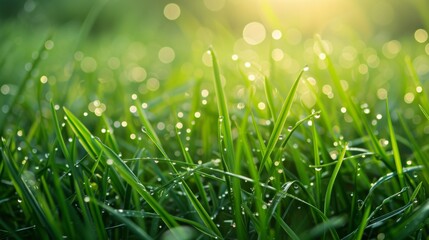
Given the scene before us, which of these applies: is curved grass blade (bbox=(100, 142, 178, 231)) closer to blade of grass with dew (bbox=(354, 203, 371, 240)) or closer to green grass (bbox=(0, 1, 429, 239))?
green grass (bbox=(0, 1, 429, 239))

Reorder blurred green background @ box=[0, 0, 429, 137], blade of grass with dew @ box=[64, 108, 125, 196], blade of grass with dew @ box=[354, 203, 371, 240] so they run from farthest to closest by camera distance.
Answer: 1. blurred green background @ box=[0, 0, 429, 137]
2. blade of grass with dew @ box=[64, 108, 125, 196]
3. blade of grass with dew @ box=[354, 203, 371, 240]

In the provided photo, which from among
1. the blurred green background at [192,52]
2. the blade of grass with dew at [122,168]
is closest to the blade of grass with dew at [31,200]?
the blade of grass with dew at [122,168]

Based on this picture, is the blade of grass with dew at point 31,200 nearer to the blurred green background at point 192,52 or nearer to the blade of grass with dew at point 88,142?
the blade of grass with dew at point 88,142

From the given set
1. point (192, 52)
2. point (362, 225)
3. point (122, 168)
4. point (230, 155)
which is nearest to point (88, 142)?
point (122, 168)

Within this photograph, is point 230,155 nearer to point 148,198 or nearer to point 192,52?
point 148,198

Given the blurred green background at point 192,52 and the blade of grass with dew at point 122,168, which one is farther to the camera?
the blurred green background at point 192,52

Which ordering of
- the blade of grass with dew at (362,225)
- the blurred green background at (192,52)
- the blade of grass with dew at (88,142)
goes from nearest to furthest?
the blade of grass with dew at (362,225) < the blade of grass with dew at (88,142) < the blurred green background at (192,52)

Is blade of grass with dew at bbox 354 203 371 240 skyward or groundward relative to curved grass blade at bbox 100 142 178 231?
groundward

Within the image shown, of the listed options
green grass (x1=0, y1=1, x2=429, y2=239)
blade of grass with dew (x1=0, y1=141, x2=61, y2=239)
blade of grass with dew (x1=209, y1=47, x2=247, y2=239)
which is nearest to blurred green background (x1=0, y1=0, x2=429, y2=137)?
green grass (x1=0, y1=1, x2=429, y2=239)

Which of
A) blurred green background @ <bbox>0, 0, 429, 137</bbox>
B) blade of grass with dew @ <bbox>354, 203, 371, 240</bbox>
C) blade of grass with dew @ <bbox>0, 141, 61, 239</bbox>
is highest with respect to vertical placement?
blurred green background @ <bbox>0, 0, 429, 137</bbox>

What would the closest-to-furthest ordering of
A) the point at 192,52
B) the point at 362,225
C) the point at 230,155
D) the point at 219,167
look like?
the point at 362,225 → the point at 230,155 → the point at 219,167 → the point at 192,52

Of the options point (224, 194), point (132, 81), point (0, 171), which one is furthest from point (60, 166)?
point (132, 81)

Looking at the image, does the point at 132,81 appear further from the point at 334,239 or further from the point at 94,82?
the point at 334,239
